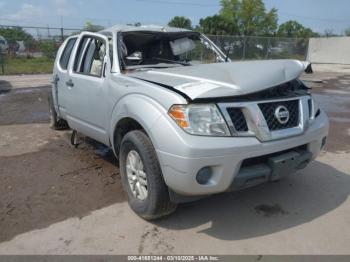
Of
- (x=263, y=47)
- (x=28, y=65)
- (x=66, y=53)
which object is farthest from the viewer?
(x=263, y=47)

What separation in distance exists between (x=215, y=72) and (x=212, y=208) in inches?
52.7

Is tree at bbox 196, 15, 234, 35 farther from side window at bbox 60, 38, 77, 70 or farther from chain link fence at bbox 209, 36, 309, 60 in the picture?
side window at bbox 60, 38, 77, 70

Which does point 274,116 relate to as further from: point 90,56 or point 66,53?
point 66,53

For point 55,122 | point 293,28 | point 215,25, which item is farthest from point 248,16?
point 55,122

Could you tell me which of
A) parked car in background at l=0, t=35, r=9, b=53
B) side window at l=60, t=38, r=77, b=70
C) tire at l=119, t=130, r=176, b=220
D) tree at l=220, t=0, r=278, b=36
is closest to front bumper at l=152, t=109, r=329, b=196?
tire at l=119, t=130, r=176, b=220

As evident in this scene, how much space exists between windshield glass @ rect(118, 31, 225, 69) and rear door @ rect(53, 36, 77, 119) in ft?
3.35

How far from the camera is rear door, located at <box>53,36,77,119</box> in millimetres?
5312

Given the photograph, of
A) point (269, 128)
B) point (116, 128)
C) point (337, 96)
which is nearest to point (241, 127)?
point (269, 128)

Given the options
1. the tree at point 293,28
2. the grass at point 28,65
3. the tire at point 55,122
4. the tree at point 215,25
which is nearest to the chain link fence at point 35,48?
the grass at point 28,65

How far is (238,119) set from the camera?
10.3ft

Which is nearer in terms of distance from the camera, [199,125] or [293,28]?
[199,125]

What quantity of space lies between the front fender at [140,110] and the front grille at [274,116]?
0.86 metres

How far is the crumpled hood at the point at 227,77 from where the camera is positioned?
313 cm

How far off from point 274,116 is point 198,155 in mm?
820
